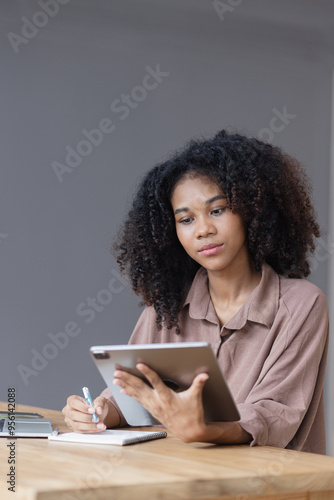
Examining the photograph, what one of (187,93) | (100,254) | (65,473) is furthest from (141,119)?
(65,473)

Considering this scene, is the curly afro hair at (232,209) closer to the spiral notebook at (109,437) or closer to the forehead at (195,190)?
the forehead at (195,190)

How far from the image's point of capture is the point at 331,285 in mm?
4609

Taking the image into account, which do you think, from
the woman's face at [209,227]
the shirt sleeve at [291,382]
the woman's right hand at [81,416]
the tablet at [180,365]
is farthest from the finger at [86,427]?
the woman's face at [209,227]

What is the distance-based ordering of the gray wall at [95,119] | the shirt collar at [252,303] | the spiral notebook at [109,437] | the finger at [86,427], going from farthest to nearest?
the gray wall at [95,119]
the shirt collar at [252,303]
the finger at [86,427]
the spiral notebook at [109,437]

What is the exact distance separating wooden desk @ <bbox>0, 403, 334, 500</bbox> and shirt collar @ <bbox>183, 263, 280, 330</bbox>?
0.50 meters

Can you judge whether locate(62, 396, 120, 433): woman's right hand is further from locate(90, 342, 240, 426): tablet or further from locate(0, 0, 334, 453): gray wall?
locate(0, 0, 334, 453): gray wall

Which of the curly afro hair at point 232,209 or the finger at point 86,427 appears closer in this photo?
the finger at point 86,427

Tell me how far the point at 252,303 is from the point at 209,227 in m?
0.24

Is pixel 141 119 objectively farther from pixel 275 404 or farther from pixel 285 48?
pixel 275 404

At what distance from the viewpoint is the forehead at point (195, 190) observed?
1979mm

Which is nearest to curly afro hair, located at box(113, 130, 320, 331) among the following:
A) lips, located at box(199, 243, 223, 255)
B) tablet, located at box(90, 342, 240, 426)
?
lips, located at box(199, 243, 223, 255)

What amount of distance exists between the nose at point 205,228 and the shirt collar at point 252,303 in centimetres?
19

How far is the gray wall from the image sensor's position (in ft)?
12.9

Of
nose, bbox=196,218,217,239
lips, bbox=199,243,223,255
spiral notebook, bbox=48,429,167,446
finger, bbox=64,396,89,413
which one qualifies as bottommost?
spiral notebook, bbox=48,429,167,446
